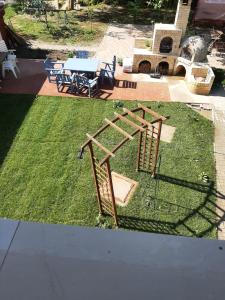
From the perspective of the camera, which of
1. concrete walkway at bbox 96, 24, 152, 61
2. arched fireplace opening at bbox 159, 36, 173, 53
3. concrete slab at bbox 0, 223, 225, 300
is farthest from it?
concrete walkway at bbox 96, 24, 152, 61

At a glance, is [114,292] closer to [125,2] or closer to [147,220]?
[147,220]

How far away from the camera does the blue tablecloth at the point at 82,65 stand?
1278 centimetres

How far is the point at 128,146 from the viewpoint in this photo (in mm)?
9977

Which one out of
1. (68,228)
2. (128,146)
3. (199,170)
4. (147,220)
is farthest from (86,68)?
→ (68,228)

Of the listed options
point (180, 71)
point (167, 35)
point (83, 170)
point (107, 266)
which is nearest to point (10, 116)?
point (83, 170)

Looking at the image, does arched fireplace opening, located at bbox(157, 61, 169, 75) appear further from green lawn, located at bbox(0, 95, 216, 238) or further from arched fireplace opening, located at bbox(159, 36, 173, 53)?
green lawn, located at bbox(0, 95, 216, 238)

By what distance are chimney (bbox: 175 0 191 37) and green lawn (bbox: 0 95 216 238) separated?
382 centimetres

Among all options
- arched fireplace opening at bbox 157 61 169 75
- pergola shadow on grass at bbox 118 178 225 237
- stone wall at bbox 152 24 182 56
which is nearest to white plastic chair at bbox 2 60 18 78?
stone wall at bbox 152 24 182 56

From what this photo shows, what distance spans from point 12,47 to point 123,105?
27.2ft

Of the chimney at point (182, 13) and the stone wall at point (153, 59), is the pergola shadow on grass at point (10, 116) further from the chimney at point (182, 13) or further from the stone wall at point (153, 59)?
the chimney at point (182, 13)

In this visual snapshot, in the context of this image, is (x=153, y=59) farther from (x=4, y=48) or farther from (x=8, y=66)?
Answer: (x=4, y=48)

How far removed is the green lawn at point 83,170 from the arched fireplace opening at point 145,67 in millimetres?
2912

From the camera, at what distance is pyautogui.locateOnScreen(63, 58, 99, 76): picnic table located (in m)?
12.8

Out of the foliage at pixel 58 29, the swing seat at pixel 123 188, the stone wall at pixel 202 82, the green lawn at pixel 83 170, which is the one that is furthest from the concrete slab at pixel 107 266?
the foliage at pixel 58 29
